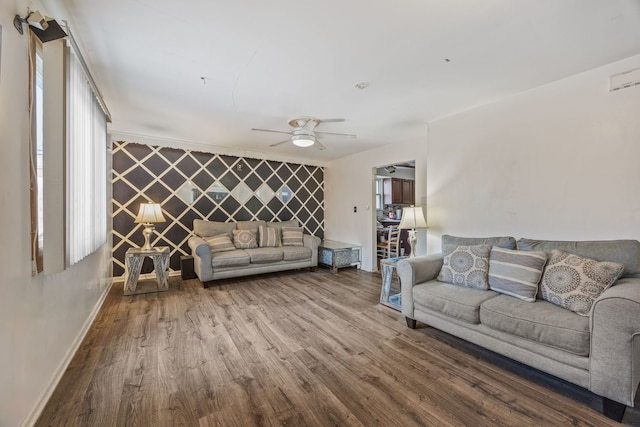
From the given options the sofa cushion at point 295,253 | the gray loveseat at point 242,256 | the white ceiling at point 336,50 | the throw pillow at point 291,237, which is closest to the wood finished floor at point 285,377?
the gray loveseat at point 242,256

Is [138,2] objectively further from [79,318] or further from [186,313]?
[186,313]

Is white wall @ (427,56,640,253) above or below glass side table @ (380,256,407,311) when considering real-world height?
above

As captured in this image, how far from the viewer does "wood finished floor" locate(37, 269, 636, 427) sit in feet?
4.72

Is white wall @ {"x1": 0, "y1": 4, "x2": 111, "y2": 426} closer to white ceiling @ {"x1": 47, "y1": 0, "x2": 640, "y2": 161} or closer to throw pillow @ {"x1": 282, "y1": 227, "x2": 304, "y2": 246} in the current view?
white ceiling @ {"x1": 47, "y1": 0, "x2": 640, "y2": 161}

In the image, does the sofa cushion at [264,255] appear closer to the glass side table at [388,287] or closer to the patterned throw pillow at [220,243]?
the patterned throw pillow at [220,243]

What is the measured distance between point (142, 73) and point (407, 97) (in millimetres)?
2467

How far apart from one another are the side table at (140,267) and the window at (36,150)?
→ 85.6 inches

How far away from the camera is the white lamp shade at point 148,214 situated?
3584 mm

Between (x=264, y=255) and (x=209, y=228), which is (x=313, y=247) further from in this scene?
(x=209, y=228)

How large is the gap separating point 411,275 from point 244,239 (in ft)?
9.63

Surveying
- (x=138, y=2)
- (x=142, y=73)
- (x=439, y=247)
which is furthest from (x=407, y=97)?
(x=142, y=73)

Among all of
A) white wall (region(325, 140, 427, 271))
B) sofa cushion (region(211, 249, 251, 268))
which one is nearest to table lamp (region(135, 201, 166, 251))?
sofa cushion (region(211, 249, 251, 268))

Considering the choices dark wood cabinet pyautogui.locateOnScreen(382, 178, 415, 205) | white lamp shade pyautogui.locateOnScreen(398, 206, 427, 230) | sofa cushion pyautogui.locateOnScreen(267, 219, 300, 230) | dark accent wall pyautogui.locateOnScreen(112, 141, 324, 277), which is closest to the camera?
white lamp shade pyautogui.locateOnScreen(398, 206, 427, 230)

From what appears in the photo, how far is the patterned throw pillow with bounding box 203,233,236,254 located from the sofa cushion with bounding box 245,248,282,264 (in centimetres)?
29
